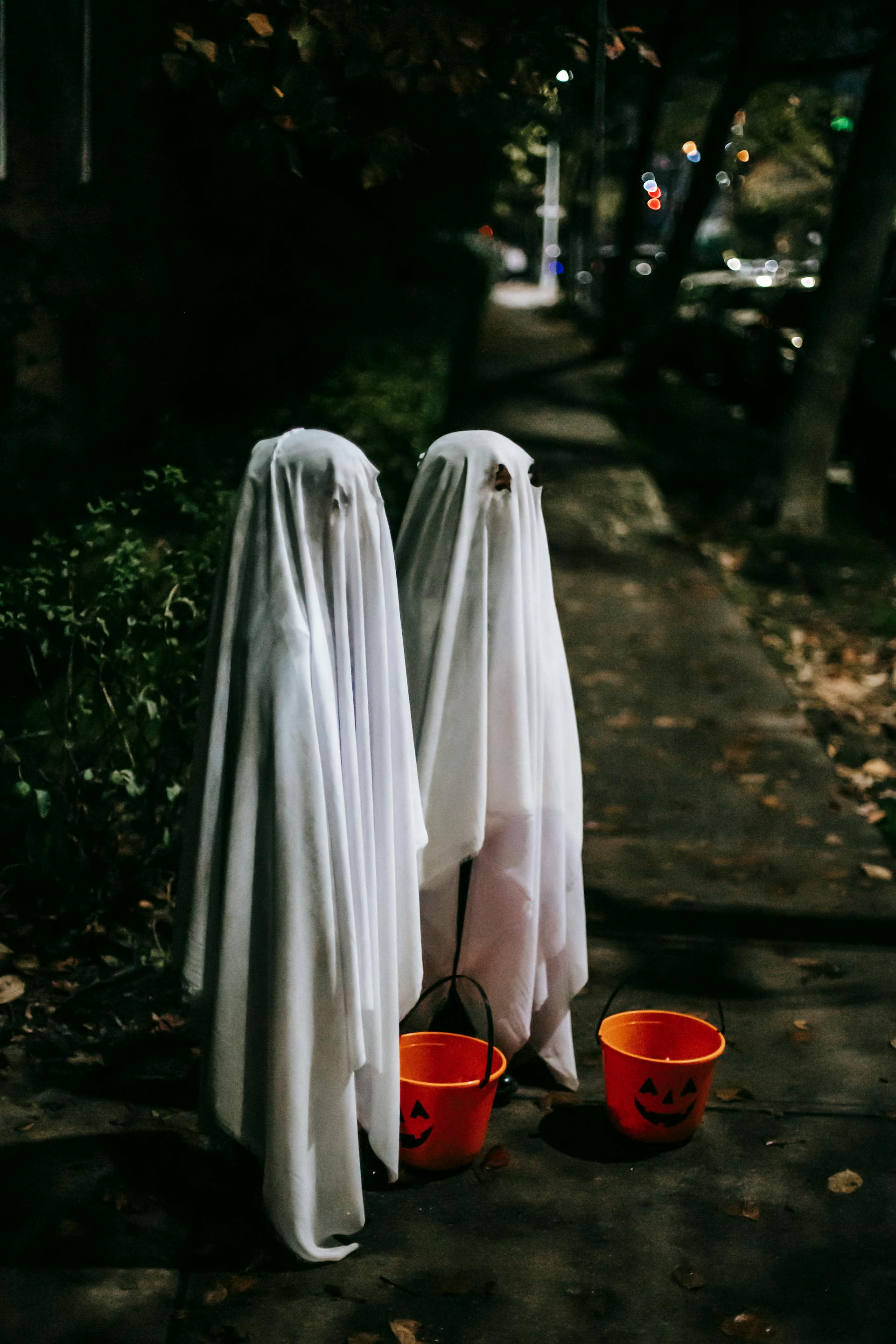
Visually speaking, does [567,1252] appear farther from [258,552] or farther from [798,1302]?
[258,552]

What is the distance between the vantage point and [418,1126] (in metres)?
3.84

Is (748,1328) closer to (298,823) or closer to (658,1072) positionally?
(658,1072)

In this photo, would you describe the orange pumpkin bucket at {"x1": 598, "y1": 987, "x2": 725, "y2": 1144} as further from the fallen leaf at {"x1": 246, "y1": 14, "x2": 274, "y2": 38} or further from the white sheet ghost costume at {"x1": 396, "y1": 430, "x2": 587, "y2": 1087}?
the fallen leaf at {"x1": 246, "y1": 14, "x2": 274, "y2": 38}

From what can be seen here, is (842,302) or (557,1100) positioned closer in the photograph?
(557,1100)

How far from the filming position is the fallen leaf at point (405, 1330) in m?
3.17

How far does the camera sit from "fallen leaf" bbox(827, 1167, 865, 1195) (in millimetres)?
3871

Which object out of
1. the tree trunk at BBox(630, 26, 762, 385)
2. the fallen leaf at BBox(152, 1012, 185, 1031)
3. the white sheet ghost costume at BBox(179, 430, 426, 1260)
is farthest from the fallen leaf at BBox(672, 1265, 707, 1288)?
the tree trunk at BBox(630, 26, 762, 385)

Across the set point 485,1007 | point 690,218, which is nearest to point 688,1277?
point 485,1007

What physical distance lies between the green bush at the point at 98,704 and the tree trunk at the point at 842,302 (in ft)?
28.4

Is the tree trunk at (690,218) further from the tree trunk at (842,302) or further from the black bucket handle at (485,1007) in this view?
the black bucket handle at (485,1007)

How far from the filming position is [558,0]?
25.4ft

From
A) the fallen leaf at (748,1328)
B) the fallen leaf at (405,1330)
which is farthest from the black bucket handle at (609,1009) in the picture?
the fallen leaf at (405,1330)

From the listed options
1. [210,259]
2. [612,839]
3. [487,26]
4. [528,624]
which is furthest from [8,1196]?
[210,259]

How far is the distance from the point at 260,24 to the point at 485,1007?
13.5 ft
